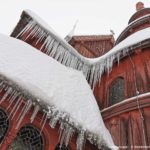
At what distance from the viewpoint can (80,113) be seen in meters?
6.92

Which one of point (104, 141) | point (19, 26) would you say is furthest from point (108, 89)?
point (19, 26)

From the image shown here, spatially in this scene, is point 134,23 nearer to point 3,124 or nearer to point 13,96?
point 13,96

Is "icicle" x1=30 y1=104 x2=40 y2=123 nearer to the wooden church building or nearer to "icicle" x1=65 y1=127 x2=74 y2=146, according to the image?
the wooden church building

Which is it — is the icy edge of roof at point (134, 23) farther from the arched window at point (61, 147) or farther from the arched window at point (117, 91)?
the arched window at point (61, 147)

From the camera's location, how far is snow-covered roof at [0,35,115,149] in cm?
604

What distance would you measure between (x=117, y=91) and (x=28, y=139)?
4340 millimetres

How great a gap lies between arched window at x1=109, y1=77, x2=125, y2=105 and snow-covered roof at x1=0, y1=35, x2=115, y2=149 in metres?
1.26

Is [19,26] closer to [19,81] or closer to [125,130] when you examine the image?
[19,81]

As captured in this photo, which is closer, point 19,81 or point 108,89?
point 19,81

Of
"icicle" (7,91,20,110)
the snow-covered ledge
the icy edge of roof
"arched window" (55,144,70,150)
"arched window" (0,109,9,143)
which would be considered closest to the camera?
"icicle" (7,91,20,110)

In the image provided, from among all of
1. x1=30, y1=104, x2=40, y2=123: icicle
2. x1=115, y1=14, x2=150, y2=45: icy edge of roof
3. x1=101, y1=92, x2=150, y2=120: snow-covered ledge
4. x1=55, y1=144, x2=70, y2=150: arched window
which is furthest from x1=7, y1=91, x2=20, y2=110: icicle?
x1=115, y1=14, x2=150, y2=45: icy edge of roof

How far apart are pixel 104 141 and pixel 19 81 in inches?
108

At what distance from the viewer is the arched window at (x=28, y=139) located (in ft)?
21.4

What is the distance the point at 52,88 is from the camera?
714 cm
